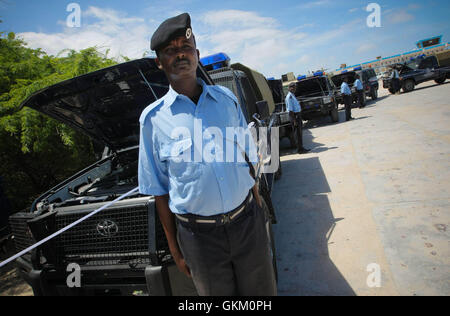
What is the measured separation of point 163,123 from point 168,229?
71 centimetres

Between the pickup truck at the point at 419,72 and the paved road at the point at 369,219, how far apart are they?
12158mm

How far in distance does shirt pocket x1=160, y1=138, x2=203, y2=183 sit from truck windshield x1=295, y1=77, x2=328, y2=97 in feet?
38.4

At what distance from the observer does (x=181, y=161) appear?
1.52 metres

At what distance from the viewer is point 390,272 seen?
2.62 m

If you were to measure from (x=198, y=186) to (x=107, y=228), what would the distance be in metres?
1.21

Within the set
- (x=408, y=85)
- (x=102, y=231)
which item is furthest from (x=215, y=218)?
(x=408, y=85)

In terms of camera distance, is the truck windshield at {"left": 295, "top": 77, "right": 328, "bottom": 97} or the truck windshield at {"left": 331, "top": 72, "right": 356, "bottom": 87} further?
the truck windshield at {"left": 331, "top": 72, "right": 356, "bottom": 87}

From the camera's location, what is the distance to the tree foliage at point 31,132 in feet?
14.8

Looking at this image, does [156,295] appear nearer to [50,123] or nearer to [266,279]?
[266,279]

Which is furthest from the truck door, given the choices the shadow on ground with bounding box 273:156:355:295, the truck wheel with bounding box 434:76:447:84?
the shadow on ground with bounding box 273:156:355:295

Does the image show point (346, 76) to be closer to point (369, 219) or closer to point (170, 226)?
point (369, 219)

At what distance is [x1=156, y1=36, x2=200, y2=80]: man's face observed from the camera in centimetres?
160

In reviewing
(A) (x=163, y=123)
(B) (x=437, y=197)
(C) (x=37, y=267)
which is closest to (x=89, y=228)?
(C) (x=37, y=267)

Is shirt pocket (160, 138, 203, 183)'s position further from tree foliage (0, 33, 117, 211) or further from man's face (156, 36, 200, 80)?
tree foliage (0, 33, 117, 211)
